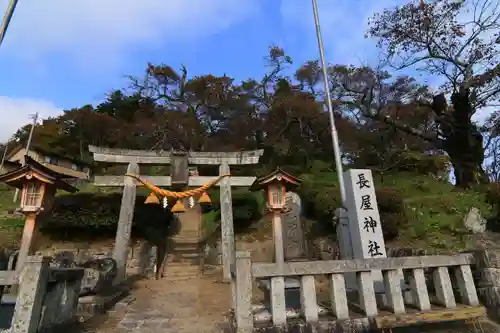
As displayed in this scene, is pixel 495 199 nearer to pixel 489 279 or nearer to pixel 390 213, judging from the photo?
pixel 390 213

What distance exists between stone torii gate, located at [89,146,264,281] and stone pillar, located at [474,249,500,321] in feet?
26.9

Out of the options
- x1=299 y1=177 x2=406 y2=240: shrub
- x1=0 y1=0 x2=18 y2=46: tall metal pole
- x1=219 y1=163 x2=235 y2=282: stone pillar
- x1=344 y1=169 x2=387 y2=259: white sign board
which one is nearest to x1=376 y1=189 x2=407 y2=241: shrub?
x1=299 y1=177 x2=406 y2=240: shrub

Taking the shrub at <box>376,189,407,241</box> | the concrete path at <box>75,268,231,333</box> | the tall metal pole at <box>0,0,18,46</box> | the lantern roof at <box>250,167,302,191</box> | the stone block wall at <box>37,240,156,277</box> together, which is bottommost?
the concrete path at <box>75,268,231,333</box>

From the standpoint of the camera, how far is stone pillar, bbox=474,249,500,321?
195 inches

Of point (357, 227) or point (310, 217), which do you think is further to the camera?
point (310, 217)

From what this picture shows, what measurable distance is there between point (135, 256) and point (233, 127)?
56.3 ft

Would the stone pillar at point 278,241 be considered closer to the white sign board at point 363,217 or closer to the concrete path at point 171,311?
the concrete path at point 171,311

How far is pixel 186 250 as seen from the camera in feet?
52.4

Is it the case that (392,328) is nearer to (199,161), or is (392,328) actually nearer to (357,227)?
(357,227)

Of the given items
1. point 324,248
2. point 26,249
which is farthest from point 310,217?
point 26,249

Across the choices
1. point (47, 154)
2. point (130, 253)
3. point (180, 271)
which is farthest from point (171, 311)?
point (47, 154)

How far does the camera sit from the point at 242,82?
31094 mm

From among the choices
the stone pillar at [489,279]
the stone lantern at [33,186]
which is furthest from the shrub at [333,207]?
the stone lantern at [33,186]

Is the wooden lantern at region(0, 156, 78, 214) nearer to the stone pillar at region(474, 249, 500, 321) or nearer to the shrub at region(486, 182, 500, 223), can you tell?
the stone pillar at region(474, 249, 500, 321)
